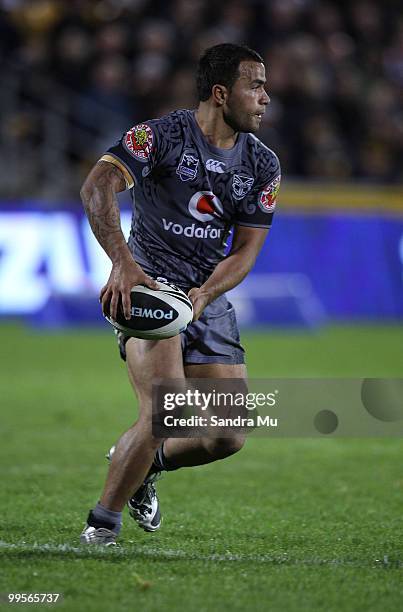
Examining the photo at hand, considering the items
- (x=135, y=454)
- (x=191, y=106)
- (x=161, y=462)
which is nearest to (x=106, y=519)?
(x=135, y=454)

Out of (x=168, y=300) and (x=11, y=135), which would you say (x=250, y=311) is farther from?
(x=168, y=300)

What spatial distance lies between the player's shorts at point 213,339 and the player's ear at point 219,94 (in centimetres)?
94

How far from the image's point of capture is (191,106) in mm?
17047

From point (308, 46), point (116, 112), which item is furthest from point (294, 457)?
point (308, 46)

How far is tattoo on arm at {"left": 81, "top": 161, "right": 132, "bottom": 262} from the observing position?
4.95 meters

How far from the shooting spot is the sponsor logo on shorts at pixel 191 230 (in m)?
5.52

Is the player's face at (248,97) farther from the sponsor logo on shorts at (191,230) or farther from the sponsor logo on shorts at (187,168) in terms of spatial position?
the sponsor logo on shorts at (191,230)

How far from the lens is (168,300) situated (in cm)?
494

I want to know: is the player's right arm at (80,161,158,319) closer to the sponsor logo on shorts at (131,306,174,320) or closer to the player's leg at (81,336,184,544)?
the sponsor logo on shorts at (131,306,174,320)

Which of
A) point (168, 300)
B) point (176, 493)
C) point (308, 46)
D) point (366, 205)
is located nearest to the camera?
point (168, 300)

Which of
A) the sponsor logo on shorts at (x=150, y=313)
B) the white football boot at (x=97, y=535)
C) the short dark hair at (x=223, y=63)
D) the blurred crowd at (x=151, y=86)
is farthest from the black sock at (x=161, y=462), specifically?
the blurred crowd at (x=151, y=86)

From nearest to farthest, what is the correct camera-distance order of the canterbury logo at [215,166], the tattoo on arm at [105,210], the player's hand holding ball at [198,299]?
the tattoo on arm at [105,210]
the player's hand holding ball at [198,299]
the canterbury logo at [215,166]

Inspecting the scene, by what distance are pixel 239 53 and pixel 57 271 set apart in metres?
10.3

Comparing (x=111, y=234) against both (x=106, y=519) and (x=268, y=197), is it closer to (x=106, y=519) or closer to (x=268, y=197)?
(x=268, y=197)
